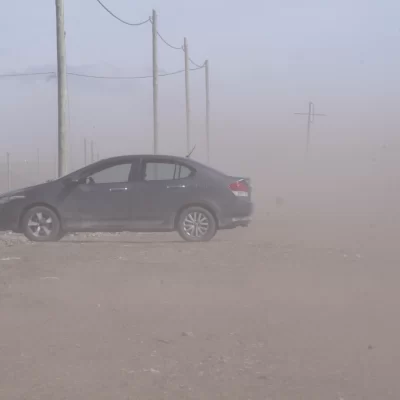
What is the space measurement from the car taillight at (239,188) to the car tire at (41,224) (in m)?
3.01

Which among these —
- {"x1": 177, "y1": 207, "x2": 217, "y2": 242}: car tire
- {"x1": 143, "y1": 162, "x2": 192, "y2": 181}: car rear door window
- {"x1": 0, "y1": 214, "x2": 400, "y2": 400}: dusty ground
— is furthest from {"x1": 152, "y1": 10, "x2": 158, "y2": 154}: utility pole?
{"x1": 0, "y1": 214, "x2": 400, "y2": 400}: dusty ground

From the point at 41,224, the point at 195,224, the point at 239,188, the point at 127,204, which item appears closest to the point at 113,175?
the point at 127,204

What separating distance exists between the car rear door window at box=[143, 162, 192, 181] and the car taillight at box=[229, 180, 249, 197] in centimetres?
78

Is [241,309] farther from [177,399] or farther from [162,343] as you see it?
[177,399]

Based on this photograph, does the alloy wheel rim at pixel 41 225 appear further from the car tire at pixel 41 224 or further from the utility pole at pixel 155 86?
the utility pole at pixel 155 86

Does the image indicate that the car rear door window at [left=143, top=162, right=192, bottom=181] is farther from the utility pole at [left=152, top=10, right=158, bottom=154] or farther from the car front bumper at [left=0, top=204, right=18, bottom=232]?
the utility pole at [left=152, top=10, right=158, bottom=154]

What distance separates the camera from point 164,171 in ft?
41.9

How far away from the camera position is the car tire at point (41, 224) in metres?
12.3

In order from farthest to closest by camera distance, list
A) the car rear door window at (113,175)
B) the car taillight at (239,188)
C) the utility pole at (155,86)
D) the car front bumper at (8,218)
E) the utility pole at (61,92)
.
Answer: the utility pole at (155,86) < the utility pole at (61,92) < the car rear door window at (113,175) < the car taillight at (239,188) < the car front bumper at (8,218)

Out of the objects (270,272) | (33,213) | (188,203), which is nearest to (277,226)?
(188,203)

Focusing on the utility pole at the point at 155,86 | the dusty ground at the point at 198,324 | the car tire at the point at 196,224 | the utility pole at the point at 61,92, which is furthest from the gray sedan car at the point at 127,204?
the utility pole at the point at 155,86

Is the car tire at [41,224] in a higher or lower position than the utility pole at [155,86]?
lower

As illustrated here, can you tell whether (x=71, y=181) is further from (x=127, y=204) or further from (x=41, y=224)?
(x=127, y=204)

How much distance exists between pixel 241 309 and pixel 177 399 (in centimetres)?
245
